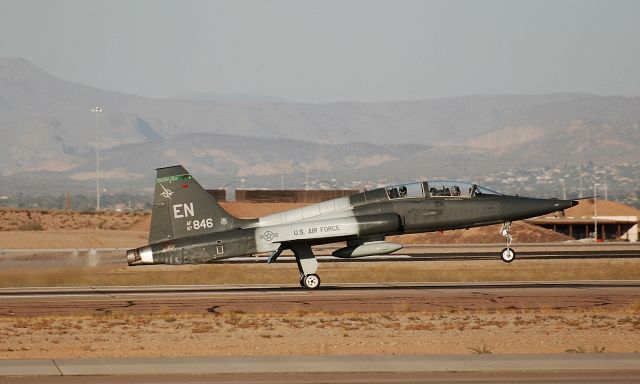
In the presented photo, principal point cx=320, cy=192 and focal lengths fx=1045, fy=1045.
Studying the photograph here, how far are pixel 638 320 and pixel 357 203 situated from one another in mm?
10851

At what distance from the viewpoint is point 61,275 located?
1505 inches

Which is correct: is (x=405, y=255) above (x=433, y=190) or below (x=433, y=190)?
below

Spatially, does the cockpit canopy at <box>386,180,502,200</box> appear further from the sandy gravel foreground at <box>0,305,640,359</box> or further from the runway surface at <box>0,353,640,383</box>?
the runway surface at <box>0,353,640,383</box>

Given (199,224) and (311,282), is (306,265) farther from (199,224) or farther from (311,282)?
(199,224)

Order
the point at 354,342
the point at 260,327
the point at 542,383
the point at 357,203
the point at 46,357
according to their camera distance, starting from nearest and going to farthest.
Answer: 1. the point at 542,383
2. the point at 46,357
3. the point at 354,342
4. the point at 260,327
5. the point at 357,203

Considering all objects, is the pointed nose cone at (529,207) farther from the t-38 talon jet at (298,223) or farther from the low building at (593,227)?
the low building at (593,227)

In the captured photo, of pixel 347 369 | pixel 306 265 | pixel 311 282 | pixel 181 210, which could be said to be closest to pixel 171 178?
pixel 181 210

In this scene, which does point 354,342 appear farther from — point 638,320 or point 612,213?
point 612,213

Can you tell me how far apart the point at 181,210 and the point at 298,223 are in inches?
147

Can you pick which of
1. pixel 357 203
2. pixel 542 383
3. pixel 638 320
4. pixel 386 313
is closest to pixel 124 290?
pixel 357 203

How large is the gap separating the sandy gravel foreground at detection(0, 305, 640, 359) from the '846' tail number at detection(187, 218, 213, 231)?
622 centimetres

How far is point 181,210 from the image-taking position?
3306 cm

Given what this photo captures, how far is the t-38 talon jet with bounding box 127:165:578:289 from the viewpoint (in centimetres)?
3256

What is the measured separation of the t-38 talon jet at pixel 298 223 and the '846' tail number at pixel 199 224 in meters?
0.03
